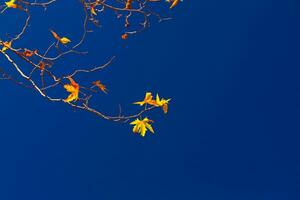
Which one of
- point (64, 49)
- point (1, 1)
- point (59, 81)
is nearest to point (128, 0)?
point (59, 81)

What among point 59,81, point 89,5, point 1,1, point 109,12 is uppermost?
point 109,12

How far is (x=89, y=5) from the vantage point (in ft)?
4.51

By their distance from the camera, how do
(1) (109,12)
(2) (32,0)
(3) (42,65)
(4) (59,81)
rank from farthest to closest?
(1) (109,12) → (2) (32,0) → (3) (42,65) → (4) (59,81)

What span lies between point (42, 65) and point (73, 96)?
14cm

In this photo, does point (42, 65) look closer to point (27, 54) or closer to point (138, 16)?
point (27, 54)

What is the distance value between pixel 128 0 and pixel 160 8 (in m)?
1.62

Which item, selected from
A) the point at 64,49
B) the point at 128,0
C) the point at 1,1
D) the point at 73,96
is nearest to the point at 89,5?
the point at 128,0

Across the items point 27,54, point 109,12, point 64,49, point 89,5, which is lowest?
point 27,54

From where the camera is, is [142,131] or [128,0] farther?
[142,131]

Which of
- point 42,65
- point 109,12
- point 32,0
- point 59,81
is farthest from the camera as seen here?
point 109,12

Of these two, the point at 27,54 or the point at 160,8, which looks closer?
the point at 27,54

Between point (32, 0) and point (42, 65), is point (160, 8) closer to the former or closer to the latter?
point (32, 0)

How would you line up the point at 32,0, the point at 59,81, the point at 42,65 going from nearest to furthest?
the point at 59,81
the point at 42,65
the point at 32,0

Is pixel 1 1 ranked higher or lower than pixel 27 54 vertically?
higher
